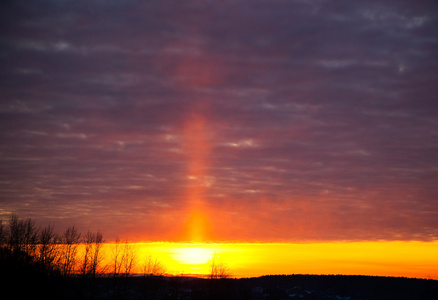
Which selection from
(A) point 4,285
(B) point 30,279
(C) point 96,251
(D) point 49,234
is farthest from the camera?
(C) point 96,251

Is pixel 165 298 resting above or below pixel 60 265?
below

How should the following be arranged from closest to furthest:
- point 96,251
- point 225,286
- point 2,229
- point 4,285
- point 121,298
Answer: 1. point 4,285
2. point 2,229
3. point 96,251
4. point 121,298
5. point 225,286

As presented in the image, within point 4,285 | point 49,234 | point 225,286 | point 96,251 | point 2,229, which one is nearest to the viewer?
point 4,285

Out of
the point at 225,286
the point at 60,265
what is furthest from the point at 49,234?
the point at 225,286

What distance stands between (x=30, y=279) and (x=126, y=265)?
57.3 metres

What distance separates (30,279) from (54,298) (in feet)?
24.5

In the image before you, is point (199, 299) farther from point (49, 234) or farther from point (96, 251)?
point (49, 234)

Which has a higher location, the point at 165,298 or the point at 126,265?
the point at 126,265

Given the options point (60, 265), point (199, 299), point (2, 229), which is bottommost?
point (199, 299)

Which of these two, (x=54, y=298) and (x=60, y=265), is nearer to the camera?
(x=54, y=298)

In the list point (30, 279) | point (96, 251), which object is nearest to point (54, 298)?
point (30, 279)

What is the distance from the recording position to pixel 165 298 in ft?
531

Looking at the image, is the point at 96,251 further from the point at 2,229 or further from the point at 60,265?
the point at 2,229

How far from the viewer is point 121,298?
145 meters
